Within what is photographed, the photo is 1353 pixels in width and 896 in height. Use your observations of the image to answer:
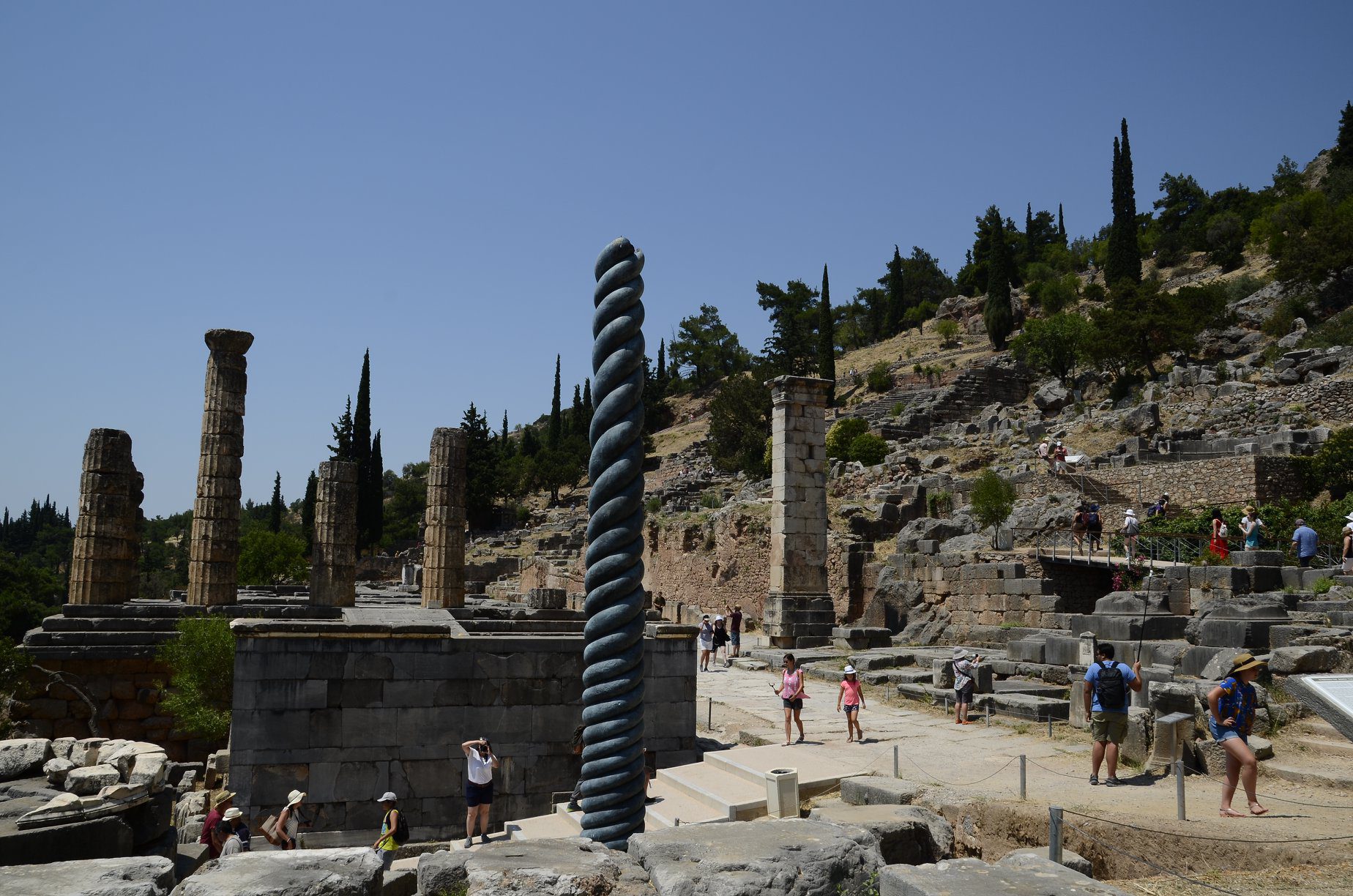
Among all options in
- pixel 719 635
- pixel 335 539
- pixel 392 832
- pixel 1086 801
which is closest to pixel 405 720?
pixel 392 832

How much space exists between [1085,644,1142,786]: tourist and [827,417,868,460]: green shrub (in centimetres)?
3798

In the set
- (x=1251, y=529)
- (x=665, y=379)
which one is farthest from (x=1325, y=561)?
(x=665, y=379)

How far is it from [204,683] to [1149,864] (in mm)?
12917

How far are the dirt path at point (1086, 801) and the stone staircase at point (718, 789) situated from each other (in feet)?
3.05

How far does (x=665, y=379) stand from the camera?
88.1 metres

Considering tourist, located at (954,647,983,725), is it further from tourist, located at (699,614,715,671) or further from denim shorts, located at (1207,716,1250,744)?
tourist, located at (699,614,715,671)

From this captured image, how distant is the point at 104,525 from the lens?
17109 mm

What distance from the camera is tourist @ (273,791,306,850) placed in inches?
392

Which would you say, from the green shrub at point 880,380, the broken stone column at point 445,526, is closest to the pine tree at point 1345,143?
the green shrub at point 880,380

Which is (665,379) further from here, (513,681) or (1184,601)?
(513,681)

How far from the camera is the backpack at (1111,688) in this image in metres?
9.38

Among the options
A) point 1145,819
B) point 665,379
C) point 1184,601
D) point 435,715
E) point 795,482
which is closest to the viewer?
point 1145,819

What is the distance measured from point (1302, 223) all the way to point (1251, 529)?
3956cm

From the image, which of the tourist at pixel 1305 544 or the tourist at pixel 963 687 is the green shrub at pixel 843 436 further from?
the tourist at pixel 963 687
